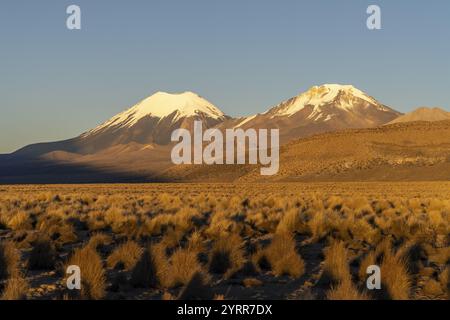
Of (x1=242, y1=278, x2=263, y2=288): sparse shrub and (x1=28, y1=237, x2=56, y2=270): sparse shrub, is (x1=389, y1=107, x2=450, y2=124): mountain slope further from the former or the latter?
(x1=242, y1=278, x2=263, y2=288): sparse shrub

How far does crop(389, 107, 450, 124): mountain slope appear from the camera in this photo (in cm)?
18050

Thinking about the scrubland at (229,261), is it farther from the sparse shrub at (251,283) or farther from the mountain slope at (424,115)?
the mountain slope at (424,115)

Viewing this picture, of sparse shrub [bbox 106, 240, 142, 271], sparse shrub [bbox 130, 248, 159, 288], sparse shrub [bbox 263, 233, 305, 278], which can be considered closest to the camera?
sparse shrub [bbox 130, 248, 159, 288]

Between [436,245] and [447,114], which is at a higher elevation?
[447,114]

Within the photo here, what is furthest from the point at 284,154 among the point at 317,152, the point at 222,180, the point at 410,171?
the point at 410,171

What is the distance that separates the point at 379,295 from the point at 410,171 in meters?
75.3

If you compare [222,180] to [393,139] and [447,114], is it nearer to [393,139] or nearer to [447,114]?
[393,139]

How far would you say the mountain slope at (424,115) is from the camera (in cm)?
18050

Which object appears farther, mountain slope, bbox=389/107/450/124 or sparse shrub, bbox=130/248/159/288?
mountain slope, bbox=389/107/450/124

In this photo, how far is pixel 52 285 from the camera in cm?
970

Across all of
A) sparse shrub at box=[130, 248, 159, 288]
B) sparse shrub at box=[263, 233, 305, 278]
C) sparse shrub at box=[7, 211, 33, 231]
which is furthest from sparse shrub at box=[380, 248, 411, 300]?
sparse shrub at box=[7, 211, 33, 231]

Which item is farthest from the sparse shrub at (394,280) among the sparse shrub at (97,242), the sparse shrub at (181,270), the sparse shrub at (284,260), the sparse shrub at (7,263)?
the sparse shrub at (97,242)

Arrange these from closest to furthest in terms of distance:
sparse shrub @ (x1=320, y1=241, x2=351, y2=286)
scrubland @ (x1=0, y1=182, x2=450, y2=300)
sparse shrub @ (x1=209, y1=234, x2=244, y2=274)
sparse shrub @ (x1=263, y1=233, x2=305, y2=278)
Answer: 1. scrubland @ (x1=0, y1=182, x2=450, y2=300)
2. sparse shrub @ (x1=320, y1=241, x2=351, y2=286)
3. sparse shrub @ (x1=263, y1=233, x2=305, y2=278)
4. sparse shrub @ (x1=209, y1=234, x2=244, y2=274)
